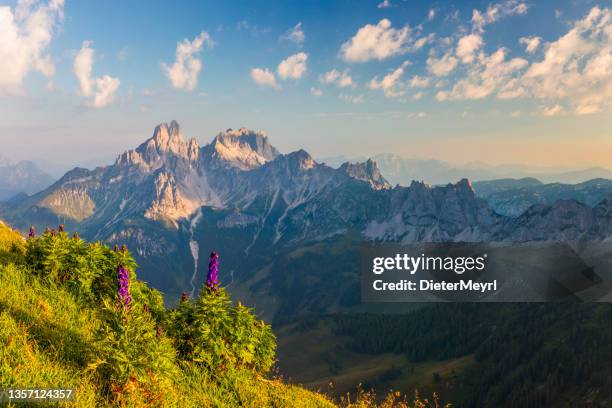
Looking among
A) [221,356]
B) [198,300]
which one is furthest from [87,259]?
[221,356]

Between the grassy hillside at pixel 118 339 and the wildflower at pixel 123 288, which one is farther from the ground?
the wildflower at pixel 123 288

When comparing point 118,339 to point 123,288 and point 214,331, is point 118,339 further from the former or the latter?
point 214,331

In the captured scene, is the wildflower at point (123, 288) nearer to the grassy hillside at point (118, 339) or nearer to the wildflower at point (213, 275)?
the grassy hillside at point (118, 339)

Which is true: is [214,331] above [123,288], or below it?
below

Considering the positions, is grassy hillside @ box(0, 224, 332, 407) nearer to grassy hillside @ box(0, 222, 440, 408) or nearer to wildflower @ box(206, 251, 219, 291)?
grassy hillside @ box(0, 222, 440, 408)

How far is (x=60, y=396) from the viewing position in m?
9.59

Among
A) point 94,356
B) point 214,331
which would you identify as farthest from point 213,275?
point 94,356

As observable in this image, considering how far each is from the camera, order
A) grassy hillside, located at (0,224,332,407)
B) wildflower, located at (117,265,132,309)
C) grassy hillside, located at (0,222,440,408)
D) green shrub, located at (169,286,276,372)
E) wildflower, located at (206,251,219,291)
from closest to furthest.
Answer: grassy hillside, located at (0,224,332,407), grassy hillside, located at (0,222,440,408), wildflower, located at (117,265,132,309), green shrub, located at (169,286,276,372), wildflower, located at (206,251,219,291)

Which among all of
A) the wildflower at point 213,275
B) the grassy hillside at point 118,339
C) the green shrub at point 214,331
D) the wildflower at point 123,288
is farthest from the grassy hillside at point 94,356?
the wildflower at point 213,275

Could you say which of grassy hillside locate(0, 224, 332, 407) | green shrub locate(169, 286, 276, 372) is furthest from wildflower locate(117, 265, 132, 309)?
green shrub locate(169, 286, 276, 372)

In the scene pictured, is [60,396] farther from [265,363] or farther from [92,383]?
[265,363]

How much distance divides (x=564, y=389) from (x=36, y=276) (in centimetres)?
24938

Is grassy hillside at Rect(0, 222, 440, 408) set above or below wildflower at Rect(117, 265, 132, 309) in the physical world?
below

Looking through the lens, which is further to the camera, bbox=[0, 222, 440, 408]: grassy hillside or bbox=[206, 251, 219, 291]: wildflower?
bbox=[206, 251, 219, 291]: wildflower
